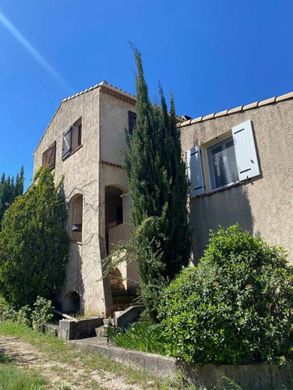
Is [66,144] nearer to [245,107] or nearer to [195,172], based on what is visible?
[195,172]

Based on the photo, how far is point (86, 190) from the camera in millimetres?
10727

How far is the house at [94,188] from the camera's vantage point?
936cm

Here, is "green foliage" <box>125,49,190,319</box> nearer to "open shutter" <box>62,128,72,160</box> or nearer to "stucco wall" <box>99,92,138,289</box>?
"stucco wall" <box>99,92,138,289</box>

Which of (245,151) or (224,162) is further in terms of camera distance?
(224,162)

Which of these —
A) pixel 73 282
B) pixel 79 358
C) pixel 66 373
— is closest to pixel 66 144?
pixel 73 282

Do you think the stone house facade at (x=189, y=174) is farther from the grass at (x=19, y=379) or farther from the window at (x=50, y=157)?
the grass at (x=19, y=379)

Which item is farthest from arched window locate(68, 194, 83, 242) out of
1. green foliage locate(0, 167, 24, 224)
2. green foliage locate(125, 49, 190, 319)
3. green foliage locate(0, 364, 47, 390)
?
green foliage locate(0, 167, 24, 224)

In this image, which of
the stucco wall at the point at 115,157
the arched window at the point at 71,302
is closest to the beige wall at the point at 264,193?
the stucco wall at the point at 115,157

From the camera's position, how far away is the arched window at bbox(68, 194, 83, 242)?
449 inches

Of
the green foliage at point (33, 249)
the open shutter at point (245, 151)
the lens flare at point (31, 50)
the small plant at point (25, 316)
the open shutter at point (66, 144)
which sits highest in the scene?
the lens flare at point (31, 50)

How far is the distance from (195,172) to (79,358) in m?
5.68

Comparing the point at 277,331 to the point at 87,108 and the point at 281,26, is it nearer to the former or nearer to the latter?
the point at 281,26

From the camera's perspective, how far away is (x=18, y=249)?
10.5m

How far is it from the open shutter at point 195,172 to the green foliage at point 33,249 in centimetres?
532
